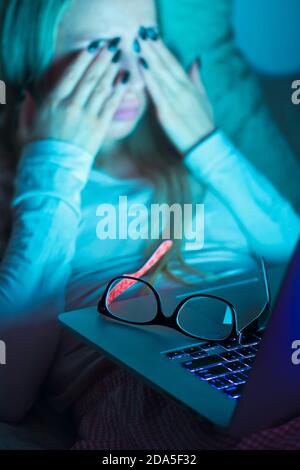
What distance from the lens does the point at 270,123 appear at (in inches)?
52.6

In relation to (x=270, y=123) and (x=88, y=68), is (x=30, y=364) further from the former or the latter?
(x=270, y=123)

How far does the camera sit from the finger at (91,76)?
1146mm

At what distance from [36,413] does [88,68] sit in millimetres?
620

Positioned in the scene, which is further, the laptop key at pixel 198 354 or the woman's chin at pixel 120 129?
the woman's chin at pixel 120 129

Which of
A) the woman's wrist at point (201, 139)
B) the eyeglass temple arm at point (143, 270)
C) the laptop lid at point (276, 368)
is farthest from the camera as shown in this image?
the woman's wrist at point (201, 139)

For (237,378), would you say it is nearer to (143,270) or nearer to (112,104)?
(143,270)

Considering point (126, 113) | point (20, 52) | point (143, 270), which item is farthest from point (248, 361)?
point (20, 52)

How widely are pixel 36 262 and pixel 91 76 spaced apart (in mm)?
343

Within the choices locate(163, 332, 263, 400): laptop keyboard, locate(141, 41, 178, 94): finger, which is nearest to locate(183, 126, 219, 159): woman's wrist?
locate(141, 41, 178, 94): finger

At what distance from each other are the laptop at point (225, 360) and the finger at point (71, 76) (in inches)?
15.1

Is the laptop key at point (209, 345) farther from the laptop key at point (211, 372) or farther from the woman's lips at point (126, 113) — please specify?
the woman's lips at point (126, 113)

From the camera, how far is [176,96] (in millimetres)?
1230

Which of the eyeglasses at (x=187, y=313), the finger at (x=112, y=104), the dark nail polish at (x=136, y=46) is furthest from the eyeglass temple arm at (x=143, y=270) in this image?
the dark nail polish at (x=136, y=46)

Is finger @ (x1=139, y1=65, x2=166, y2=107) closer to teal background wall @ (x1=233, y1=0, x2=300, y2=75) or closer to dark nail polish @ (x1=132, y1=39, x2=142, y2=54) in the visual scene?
dark nail polish @ (x1=132, y1=39, x2=142, y2=54)
